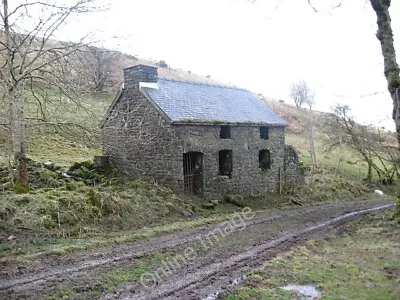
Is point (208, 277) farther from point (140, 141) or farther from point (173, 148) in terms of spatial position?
point (140, 141)

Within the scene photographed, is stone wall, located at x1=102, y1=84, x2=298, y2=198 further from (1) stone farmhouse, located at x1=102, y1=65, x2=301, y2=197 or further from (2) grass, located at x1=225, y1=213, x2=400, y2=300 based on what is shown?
(2) grass, located at x1=225, y1=213, x2=400, y2=300

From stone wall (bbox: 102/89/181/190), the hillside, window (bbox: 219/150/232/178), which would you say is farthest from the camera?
window (bbox: 219/150/232/178)

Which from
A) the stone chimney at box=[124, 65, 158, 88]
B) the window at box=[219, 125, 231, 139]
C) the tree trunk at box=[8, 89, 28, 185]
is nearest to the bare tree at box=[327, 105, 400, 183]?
the window at box=[219, 125, 231, 139]

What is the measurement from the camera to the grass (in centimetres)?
677

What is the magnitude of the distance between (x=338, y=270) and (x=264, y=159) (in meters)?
13.0

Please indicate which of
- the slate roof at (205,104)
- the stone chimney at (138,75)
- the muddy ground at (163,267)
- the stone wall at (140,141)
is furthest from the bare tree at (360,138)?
the muddy ground at (163,267)

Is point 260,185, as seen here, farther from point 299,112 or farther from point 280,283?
point 299,112

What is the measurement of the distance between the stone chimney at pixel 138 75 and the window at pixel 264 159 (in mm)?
→ 6730

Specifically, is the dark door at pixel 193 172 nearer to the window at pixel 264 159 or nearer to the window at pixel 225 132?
the window at pixel 225 132

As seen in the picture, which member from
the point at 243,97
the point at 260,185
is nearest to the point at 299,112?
the point at 243,97

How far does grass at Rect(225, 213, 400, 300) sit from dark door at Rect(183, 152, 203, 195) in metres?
7.23

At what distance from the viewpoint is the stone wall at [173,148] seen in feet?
53.9

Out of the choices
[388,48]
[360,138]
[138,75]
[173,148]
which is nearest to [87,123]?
[173,148]

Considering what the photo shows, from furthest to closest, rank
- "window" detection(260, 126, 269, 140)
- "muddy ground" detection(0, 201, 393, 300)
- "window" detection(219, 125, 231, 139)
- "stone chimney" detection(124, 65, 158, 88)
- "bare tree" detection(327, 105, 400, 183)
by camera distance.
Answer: "bare tree" detection(327, 105, 400, 183) < "window" detection(260, 126, 269, 140) < "window" detection(219, 125, 231, 139) < "stone chimney" detection(124, 65, 158, 88) < "muddy ground" detection(0, 201, 393, 300)
